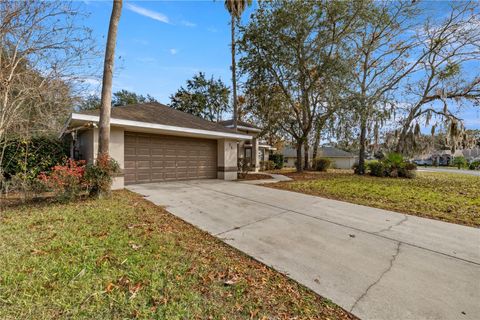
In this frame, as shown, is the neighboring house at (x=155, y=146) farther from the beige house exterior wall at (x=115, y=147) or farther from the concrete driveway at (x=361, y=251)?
the concrete driveway at (x=361, y=251)

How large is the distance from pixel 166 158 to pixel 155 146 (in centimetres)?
80

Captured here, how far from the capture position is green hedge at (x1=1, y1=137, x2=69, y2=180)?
26.7 feet

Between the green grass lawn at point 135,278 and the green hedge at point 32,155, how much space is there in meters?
5.33

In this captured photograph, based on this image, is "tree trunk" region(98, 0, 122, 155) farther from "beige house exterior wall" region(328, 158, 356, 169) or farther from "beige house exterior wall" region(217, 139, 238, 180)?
"beige house exterior wall" region(328, 158, 356, 169)

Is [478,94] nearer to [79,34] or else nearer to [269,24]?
[269,24]

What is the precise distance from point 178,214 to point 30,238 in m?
2.72

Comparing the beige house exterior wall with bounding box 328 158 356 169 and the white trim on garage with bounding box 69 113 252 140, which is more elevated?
the white trim on garage with bounding box 69 113 252 140

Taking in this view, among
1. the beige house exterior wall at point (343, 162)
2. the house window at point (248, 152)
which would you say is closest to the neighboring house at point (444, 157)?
the beige house exterior wall at point (343, 162)

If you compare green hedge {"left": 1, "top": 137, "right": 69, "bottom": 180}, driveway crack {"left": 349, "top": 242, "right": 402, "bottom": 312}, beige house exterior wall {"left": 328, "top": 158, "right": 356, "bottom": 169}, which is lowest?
driveway crack {"left": 349, "top": 242, "right": 402, "bottom": 312}

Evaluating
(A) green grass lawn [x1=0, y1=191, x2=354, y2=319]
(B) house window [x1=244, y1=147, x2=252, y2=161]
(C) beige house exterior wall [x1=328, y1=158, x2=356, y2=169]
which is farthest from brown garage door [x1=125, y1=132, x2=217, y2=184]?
(C) beige house exterior wall [x1=328, y1=158, x2=356, y2=169]

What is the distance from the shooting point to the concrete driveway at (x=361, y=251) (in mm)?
2537

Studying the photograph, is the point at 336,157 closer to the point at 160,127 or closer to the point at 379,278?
the point at 160,127

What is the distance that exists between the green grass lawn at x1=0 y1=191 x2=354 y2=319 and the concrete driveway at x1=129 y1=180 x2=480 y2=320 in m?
0.43

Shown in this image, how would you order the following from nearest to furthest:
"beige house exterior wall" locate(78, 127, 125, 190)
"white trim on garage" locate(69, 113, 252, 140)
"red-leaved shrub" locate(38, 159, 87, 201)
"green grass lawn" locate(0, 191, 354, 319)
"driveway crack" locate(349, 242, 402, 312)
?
"green grass lawn" locate(0, 191, 354, 319) → "driveway crack" locate(349, 242, 402, 312) → "red-leaved shrub" locate(38, 159, 87, 201) → "white trim on garage" locate(69, 113, 252, 140) → "beige house exterior wall" locate(78, 127, 125, 190)
